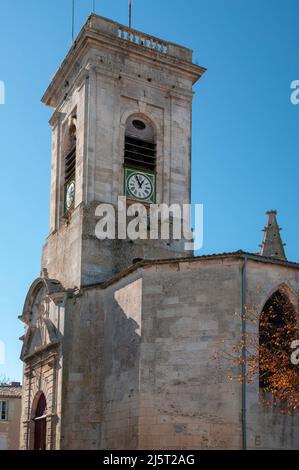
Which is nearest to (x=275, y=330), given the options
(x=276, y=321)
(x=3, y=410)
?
(x=276, y=321)

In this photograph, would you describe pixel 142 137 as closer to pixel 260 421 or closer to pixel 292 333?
pixel 292 333

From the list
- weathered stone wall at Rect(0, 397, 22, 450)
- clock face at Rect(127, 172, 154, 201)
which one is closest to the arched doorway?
clock face at Rect(127, 172, 154, 201)

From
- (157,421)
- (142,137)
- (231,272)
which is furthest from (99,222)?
(157,421)

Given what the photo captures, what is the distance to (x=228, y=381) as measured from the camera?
1709 cm

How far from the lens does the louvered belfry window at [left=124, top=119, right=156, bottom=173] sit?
23500 mm

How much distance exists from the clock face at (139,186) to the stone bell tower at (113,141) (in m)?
0.03

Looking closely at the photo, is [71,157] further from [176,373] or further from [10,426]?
[10,426]

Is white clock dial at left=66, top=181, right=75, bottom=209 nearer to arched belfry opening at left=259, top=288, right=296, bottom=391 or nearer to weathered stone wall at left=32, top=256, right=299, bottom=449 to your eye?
weathered stone wall at left=32, top=256, right=299, bottom=449

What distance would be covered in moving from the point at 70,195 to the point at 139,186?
7.48ft

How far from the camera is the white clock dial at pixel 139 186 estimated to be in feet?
75.3

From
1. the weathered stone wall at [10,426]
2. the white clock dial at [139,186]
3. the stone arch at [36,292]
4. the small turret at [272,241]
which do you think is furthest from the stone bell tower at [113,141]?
the weathered stone wall at [10,426]
